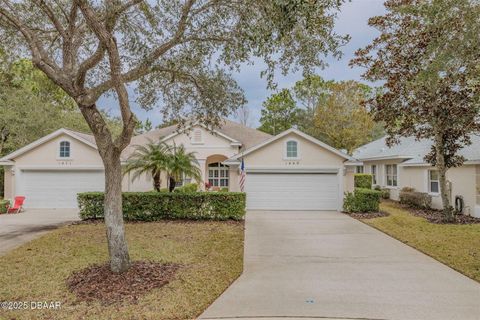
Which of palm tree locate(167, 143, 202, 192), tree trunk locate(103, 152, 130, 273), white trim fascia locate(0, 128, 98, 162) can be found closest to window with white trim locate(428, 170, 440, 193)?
palm tree locate(167, 143, 202, 192)

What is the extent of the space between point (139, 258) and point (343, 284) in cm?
505

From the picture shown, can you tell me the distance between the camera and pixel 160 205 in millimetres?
14773

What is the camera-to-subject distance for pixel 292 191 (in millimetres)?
18375

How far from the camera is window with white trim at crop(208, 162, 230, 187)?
955 inches

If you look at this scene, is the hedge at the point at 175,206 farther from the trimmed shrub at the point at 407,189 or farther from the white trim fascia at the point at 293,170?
the trimmed shrub at the point at 407,189

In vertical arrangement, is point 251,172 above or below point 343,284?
above

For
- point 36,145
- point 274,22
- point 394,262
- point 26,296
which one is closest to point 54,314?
point 26,296

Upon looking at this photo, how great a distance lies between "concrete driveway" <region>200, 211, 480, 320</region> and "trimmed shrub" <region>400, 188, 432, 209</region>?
348 inches

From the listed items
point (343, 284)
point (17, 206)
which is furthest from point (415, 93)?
point (17, 206)

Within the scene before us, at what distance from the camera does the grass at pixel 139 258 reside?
5.57 meters

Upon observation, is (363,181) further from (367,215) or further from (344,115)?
(344,115)

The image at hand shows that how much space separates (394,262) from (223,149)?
1597 cm

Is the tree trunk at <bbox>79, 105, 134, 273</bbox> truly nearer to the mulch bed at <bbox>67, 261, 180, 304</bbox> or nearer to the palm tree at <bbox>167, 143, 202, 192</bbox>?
the mulch bed at <bbox>67, 261, 180, 304</bbox>

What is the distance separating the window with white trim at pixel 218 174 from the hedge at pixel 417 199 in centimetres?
1188
